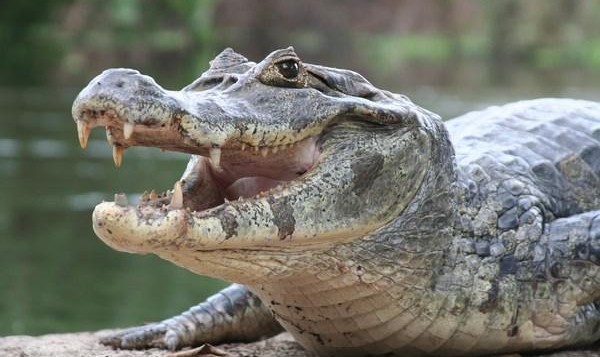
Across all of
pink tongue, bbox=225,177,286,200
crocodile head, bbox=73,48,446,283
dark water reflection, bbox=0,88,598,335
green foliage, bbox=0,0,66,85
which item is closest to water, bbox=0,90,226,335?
dark water reflection, bbox=0,88,598,335

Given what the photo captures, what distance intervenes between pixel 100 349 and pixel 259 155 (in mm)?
1846

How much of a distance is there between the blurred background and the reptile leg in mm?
1595

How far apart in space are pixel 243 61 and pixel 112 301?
433cm

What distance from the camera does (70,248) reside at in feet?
34.1

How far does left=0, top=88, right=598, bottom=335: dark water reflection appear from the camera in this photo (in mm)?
7711

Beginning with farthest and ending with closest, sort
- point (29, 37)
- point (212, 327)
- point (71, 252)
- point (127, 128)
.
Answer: point (29, 37), point (71, 252), point (212, 327), point (127, 128)

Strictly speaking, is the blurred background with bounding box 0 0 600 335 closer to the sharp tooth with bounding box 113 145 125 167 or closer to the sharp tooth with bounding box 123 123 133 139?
the sharp tooth with bounding box 113 145 125 167

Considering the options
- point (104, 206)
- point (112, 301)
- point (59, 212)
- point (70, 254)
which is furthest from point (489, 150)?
point (59, 212)

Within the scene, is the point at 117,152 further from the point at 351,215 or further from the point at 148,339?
the point at 148,339

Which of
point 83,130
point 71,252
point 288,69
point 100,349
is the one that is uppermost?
point 288,69

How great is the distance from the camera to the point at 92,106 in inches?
135

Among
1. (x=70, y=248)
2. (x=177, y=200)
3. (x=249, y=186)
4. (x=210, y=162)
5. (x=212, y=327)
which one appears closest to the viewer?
(x=177, y=200)

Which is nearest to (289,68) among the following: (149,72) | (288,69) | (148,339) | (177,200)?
(288,69)

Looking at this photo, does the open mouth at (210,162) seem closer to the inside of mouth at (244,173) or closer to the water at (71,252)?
the inside of mouth at (244,173)
